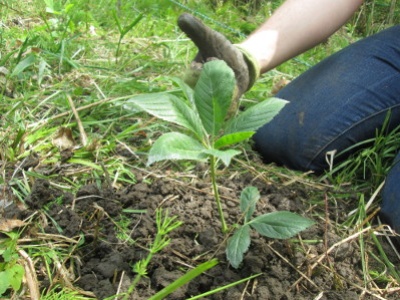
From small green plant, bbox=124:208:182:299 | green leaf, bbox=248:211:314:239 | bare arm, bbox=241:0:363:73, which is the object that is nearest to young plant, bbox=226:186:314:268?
green leaf, bbox=248:211:314:239

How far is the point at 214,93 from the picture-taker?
0.99 metres

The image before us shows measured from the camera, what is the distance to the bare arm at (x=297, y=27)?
181cm

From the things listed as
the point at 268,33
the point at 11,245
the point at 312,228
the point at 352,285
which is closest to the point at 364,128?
the point at 268,33

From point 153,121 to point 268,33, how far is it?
496 millimetres

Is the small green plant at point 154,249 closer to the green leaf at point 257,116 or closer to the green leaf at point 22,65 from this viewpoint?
the green leaf at point 257,116

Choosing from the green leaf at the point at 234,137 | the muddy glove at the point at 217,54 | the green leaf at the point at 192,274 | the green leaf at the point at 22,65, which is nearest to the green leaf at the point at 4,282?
the green leaf at the point at 192,274

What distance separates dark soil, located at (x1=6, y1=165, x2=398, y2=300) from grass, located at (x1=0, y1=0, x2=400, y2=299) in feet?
0.13

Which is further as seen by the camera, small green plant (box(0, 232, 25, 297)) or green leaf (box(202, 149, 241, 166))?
small green plant (box(0, 232, 25, 297))

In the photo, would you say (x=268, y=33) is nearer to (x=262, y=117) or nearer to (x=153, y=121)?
(x=153, y=121)

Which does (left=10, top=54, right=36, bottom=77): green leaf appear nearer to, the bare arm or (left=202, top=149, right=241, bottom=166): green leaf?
the bare arm

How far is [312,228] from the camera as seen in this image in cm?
126

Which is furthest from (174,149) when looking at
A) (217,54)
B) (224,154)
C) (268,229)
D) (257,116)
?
(217,54)

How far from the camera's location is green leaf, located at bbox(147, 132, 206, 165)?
0.84 meters

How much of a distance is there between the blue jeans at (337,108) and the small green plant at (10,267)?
903mm
